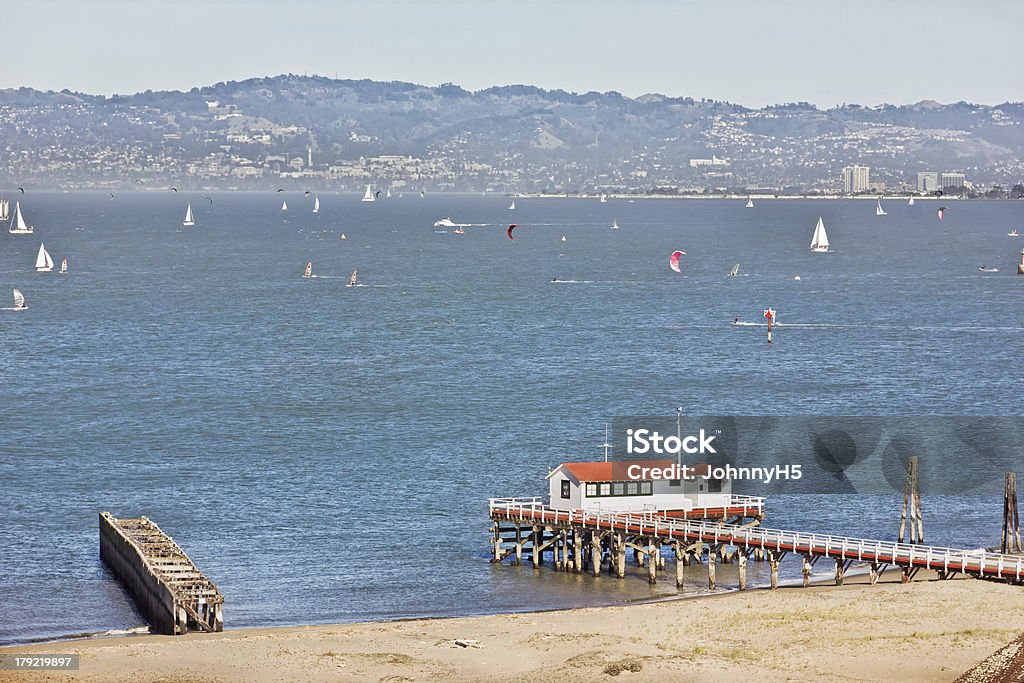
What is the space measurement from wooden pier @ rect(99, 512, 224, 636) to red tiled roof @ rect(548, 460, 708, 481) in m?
13.3

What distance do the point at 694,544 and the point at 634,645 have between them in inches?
474

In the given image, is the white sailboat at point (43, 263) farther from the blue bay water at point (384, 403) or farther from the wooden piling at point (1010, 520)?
the wooden piling at point (1010, 520)

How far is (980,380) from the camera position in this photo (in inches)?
3873

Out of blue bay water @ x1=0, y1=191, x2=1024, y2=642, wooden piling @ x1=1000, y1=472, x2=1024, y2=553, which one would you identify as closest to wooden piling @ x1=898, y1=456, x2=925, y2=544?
blue bay water @ x1=0, y1=191, x2=1024, y2=642

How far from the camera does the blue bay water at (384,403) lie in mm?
57062

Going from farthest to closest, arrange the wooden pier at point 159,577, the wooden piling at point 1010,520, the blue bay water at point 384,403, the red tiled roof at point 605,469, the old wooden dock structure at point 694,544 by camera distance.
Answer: the red tiled roof at point 605,469, the blue bay water at point 384,403, the wooden piling at point 1010,520, the old wooden dock structure at point 694,544, the wooden pier at point 159,577

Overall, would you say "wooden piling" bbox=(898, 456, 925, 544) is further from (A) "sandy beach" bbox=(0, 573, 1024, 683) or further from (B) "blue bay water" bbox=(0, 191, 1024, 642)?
(A) "sandy beach" bbox=(0, 573, 1024, 683)

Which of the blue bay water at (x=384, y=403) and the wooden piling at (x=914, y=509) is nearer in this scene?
the blue bay water at (x=384, y=403)

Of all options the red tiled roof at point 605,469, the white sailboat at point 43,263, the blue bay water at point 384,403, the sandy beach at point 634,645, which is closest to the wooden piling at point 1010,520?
the blue bay water at point 384,403

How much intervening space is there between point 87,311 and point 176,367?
118ft

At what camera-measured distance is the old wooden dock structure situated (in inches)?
1998

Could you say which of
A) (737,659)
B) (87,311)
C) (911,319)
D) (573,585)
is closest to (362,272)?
(87,311)

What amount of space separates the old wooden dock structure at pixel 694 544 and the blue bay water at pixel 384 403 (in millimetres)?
1343

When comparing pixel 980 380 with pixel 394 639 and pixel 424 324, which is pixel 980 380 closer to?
pixel 424 324
